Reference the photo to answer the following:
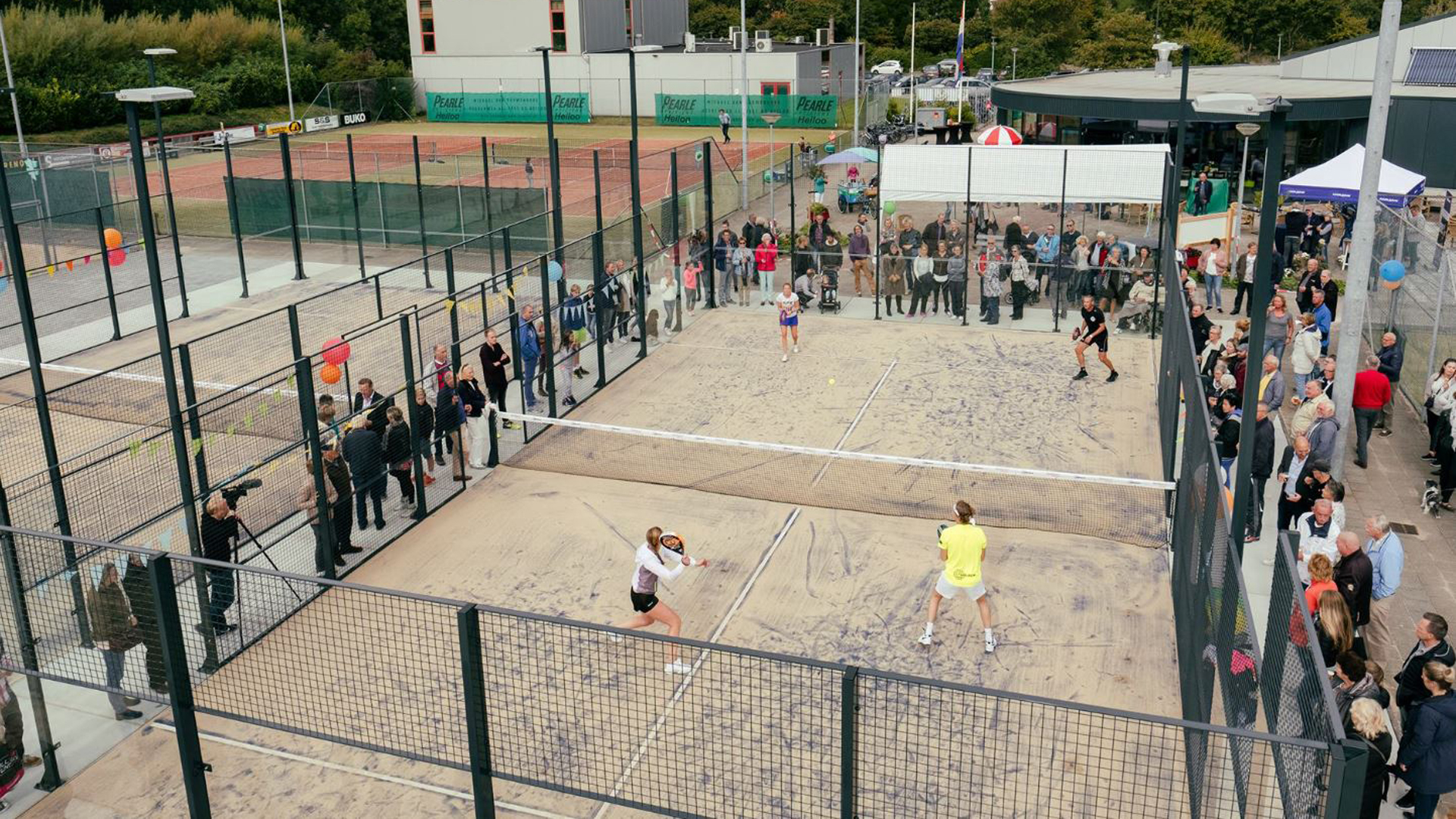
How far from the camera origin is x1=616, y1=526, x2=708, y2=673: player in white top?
10.6 metres

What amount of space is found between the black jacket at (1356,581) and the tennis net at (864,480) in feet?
10.6

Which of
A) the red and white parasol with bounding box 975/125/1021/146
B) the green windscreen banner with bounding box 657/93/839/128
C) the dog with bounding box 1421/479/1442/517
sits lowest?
the dog with bounding box 1421/479/1442/517

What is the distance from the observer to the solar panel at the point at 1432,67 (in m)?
34.2

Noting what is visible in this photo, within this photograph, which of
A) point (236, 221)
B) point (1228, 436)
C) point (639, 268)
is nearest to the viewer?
point (1228, 436)

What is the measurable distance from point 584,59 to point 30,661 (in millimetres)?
58026

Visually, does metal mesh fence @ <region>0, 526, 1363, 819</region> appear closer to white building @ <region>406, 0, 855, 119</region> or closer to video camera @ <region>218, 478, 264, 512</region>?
video camera @ <region>218, 478, 264, 512</region>

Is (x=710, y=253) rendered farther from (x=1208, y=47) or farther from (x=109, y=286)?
(x=1208, y=47)

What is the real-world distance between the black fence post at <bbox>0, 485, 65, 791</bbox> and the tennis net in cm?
696

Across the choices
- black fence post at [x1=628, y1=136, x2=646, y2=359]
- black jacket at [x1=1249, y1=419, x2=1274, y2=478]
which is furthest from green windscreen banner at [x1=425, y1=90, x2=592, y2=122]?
black jacket at [x1=1249, y1=419, x2=1274, y2=478]

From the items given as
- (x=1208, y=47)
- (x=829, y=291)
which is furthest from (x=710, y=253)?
(x=1208, y=47)

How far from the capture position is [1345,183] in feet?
78.6

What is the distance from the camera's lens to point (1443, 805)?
361 inches

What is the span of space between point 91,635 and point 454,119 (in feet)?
200

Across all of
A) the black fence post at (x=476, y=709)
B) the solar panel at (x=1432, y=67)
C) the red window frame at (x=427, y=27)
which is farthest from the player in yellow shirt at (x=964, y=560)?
the red window frame at (x=427, y=27)
